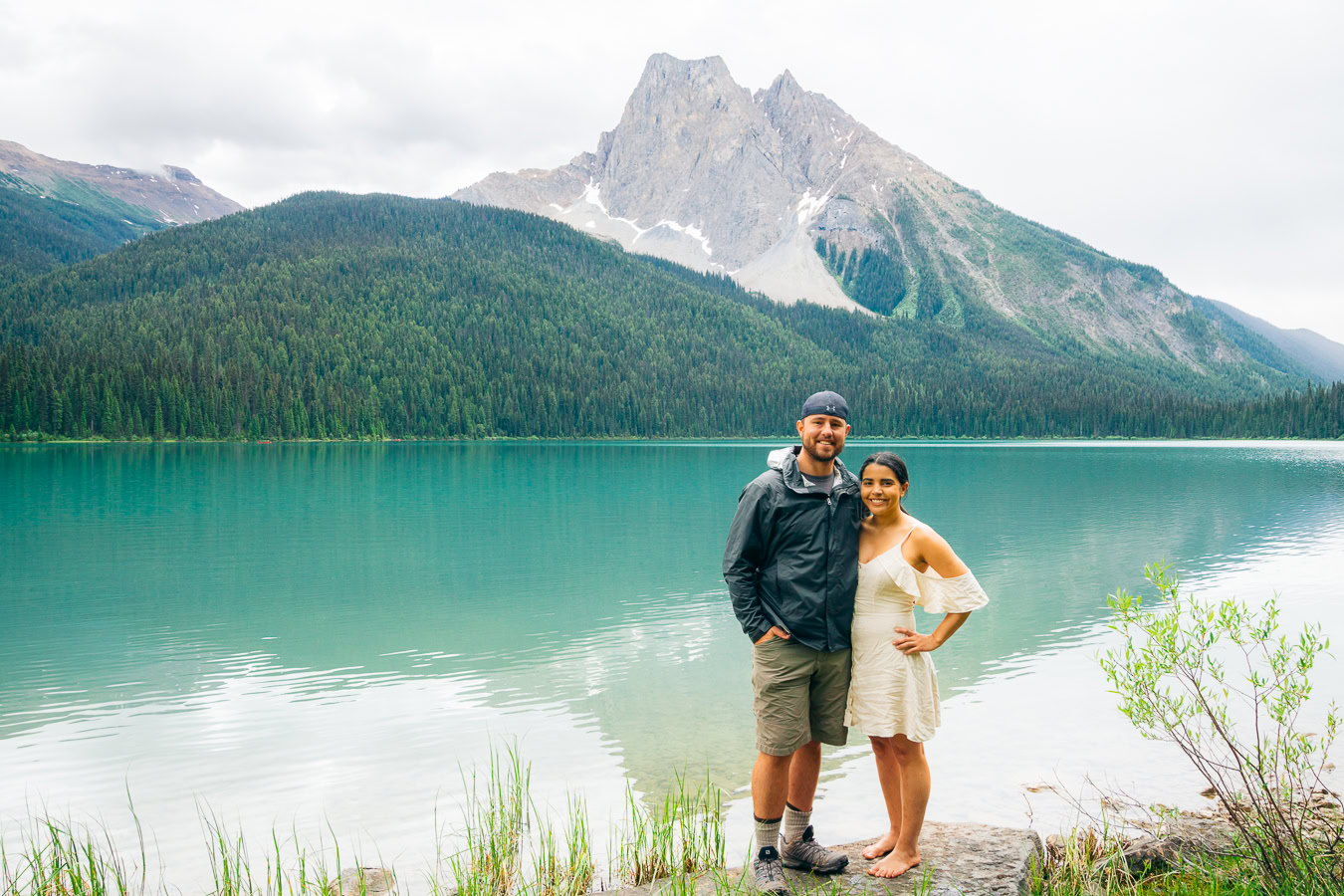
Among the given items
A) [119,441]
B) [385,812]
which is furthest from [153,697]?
[119,441]

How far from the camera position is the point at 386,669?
14.2 meters

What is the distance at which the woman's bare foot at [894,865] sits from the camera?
557 cm

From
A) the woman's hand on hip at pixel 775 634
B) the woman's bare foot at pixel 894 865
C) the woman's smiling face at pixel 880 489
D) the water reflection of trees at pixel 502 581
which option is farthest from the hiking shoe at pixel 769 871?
the water reflection of trees at pixel 502 581

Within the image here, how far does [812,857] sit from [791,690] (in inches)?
48.0

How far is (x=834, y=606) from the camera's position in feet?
17.7

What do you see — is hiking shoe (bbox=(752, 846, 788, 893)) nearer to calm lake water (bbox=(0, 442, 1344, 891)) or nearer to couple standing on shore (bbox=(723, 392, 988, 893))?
couple standing on shore (bbox=(723, 392, 988, 893))

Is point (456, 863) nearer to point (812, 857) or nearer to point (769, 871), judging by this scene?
point (769, 871)

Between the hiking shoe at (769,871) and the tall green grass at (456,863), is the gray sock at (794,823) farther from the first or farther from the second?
the tall green grass at (456,863)

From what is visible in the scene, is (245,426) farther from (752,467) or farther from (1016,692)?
(1016,692)

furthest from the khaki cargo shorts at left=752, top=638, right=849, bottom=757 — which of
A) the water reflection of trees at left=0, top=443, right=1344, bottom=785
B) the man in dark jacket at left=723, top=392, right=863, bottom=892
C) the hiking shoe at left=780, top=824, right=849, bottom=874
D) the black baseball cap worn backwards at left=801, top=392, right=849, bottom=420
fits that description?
the water reflection of trees at left=0, top=443, right=1344, bottom=785

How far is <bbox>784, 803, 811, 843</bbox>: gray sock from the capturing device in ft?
18.9

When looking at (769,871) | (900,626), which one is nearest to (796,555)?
(900,626)

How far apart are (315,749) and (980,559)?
20429 mm

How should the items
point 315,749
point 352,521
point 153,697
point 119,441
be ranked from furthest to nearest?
point 119,441
point 352,521
point 153,697
point 315,749
